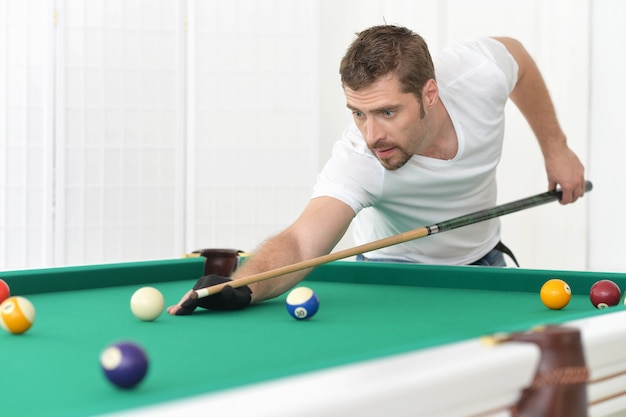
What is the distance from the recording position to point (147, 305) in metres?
1.92

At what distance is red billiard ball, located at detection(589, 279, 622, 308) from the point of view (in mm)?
2127

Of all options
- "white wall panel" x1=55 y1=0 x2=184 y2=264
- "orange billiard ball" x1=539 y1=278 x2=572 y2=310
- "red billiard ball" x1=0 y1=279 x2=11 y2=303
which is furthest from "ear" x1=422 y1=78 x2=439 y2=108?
"white wall panel" x1=55 y1=0 x2=184 y2=264

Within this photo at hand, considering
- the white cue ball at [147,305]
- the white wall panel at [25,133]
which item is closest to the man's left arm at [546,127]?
the white cue ball at [147,305]

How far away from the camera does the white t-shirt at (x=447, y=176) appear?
2.82m

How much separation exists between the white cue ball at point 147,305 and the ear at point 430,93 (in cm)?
124

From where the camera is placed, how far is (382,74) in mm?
2688

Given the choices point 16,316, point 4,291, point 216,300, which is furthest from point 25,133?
point 16,316

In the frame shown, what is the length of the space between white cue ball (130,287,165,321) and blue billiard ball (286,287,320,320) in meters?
0.28

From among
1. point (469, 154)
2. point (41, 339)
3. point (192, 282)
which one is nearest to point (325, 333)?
point (41, 339)

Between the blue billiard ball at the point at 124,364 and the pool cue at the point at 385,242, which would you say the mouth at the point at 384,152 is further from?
the blue billiard ball at the point at 124,364

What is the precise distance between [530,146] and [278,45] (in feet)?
5.36

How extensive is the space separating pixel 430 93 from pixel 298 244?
0.68 m

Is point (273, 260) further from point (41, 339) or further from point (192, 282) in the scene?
point (41, 339)

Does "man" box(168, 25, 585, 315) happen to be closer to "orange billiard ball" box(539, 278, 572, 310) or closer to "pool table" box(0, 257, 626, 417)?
"pool table" box(0, 257, 626, 417)
